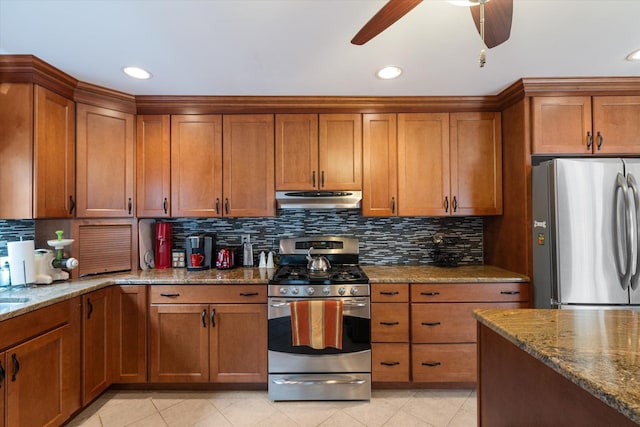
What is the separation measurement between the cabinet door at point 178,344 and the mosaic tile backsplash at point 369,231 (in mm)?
793

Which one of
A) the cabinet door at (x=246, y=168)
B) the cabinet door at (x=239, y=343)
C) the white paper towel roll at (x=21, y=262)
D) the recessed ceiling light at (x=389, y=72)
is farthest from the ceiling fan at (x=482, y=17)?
the white paper towel roll at (x=21, y=262)

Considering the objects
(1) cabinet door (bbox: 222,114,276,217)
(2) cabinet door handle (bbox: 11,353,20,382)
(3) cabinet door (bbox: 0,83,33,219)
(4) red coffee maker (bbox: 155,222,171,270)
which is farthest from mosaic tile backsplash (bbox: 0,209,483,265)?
(2) cabinet door handle (bbox: 11,353,20,382)

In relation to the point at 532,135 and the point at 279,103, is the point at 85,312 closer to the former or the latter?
the point at 279,103

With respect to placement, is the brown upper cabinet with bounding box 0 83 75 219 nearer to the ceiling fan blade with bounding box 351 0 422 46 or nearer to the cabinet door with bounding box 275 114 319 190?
the cabinet door with bounding box 275 114 319 190

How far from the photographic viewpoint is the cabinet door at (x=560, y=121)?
2.28 metres

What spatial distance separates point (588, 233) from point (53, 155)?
12.2ft

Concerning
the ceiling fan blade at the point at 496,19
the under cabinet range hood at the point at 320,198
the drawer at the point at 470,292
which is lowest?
the drawer at the point at 470,292

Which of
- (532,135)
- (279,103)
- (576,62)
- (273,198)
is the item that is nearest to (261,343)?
(273,198)

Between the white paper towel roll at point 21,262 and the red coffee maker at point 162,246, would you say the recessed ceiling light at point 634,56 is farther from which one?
the white paper towel roll at point 21,262

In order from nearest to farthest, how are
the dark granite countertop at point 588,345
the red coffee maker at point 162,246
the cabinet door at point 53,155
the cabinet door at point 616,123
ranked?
the dark granite countertop at point 588,345, the cabinet door at point 53,155, the cabinet door at point 616,123, the red coffee maker at point 162,246

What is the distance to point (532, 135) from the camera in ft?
7.54

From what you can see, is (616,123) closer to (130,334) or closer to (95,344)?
(130,334)

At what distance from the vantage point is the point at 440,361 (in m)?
2.29

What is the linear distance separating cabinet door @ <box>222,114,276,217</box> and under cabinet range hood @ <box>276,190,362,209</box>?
133mm
